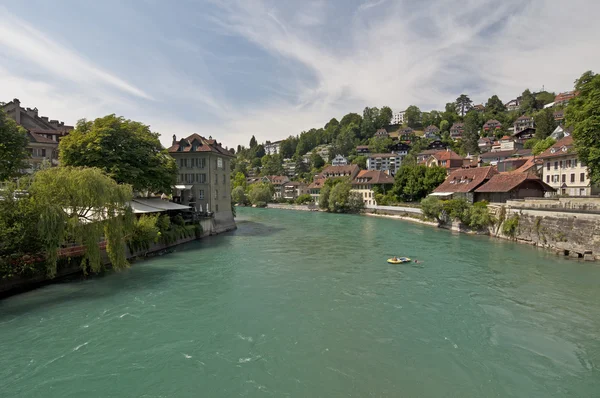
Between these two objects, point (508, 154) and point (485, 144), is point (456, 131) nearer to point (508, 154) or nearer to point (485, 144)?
point (485, 144)

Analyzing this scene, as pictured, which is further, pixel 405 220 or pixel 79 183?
pixel 405 220

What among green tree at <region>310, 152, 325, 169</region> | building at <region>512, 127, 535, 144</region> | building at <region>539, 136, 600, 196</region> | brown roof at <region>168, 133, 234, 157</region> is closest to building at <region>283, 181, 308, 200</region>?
green tree at <region>310, 152, 325, 169</region>

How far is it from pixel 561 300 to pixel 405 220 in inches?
1451

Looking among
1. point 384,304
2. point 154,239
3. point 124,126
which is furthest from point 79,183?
point 384,304

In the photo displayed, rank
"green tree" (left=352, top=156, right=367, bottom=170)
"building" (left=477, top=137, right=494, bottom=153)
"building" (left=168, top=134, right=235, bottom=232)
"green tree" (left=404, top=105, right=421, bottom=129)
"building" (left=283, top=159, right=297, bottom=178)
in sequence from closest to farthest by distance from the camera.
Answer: "building" (left=168, top=134, right=235, bottom=232)
"building" (left=477, top=137, right=494, bottom=153)
"green tree" (left=352, top=156, right=367, bottom=170)
"building" (left=283, top=159, right=297, bottom=178)
"green tree" (left=404, top=105, right=421, bottom=129)

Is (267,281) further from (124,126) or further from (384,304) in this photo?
(124,126)

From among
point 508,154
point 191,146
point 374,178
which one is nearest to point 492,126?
point 508,154

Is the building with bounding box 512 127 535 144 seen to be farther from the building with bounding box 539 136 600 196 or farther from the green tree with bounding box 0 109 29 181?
the green tree with bounding box 0 109 29 181

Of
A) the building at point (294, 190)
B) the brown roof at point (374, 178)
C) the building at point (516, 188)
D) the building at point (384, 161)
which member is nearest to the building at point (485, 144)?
the building at point (384, 161)

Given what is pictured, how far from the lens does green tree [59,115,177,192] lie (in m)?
26.6

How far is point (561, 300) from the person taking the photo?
52.5ft

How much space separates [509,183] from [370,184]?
35.6 meters

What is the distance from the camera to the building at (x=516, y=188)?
38.0 metres

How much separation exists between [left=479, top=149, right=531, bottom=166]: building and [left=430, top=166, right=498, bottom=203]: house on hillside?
28.3 metres
